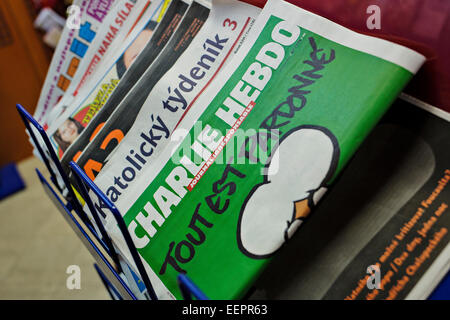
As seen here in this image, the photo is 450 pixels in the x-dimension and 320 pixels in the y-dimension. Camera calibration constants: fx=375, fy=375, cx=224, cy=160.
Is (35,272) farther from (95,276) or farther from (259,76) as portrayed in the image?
(259,76)

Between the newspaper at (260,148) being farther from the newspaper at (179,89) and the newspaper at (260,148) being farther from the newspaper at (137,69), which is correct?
the newspaper at (137,69)

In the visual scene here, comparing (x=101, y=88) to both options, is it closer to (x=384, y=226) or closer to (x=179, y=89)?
(x=179, y=89)

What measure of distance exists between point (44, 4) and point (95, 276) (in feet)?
3.35

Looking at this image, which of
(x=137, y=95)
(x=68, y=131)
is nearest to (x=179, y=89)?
(x=137, y=95)

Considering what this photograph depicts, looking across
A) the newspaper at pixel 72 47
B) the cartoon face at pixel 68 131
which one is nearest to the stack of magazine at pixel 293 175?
the cartoon face at pixel 68 131

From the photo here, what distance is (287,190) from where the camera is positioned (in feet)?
1.04

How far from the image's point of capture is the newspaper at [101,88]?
0.54m

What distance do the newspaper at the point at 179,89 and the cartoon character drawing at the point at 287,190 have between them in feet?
0.51

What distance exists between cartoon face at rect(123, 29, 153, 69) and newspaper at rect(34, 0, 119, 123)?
0.11 meters

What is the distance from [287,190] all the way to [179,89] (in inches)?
8.3

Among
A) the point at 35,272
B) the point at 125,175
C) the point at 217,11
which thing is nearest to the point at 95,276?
the point at 35,272

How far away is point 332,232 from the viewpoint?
342 mm

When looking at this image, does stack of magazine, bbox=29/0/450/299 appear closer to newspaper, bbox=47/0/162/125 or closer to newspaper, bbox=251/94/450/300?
newspaper, bbox=251/94/450/300
